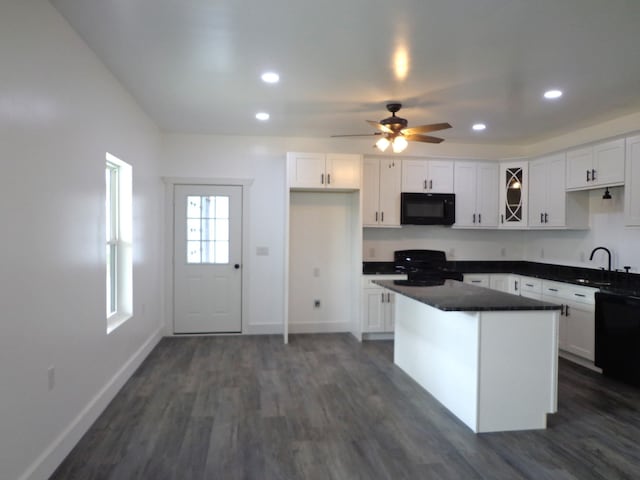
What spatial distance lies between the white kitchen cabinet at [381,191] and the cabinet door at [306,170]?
59cm

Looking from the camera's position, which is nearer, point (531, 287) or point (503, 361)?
point (503, 361)

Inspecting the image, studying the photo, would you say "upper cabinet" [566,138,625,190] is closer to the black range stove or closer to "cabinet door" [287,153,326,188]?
the black range stove

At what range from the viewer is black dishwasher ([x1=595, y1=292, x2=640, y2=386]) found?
12.4 feet

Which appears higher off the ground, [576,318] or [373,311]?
[576,318]

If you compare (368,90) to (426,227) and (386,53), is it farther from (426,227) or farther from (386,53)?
(426,227)

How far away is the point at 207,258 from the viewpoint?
5.65 meters

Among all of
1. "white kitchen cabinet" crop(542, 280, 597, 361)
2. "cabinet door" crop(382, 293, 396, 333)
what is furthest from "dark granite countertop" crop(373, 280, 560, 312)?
"cabinet door" crop(382, 293, 396, 333)

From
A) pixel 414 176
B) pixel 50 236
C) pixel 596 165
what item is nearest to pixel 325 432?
pixel 50 236

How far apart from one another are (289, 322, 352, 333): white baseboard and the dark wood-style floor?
4.68 feet

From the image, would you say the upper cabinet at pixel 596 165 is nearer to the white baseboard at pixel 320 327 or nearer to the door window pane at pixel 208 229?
the white baseboard at pixel 320 327

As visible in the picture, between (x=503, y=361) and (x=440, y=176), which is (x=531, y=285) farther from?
(x=503, y=361)

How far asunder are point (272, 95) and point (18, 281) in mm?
2668

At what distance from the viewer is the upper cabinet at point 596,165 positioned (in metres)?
4.26

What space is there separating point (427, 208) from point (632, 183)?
87.7 inches
